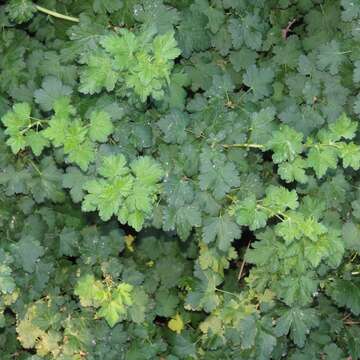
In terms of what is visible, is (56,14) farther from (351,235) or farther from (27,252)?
(351,235)

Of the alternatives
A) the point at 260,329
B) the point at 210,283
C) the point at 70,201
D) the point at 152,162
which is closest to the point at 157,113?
the point at 152,162

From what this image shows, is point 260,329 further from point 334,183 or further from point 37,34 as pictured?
point 37,34

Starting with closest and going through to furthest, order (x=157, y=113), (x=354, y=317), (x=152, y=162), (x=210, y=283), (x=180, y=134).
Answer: (x=152, y=162)
(x=180, y=134)
(x=157, y=113)
(x=210, y=283)
(x=354, y=317)

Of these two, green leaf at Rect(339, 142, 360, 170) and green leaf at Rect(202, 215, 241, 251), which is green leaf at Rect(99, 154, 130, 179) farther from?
green leaf at Rect(339, 142, 360, 170)

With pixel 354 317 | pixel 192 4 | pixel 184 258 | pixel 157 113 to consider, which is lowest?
pixel 354 317

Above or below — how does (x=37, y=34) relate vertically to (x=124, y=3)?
below

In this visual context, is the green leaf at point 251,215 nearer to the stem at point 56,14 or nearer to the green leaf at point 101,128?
the green leaf at point 101,128
